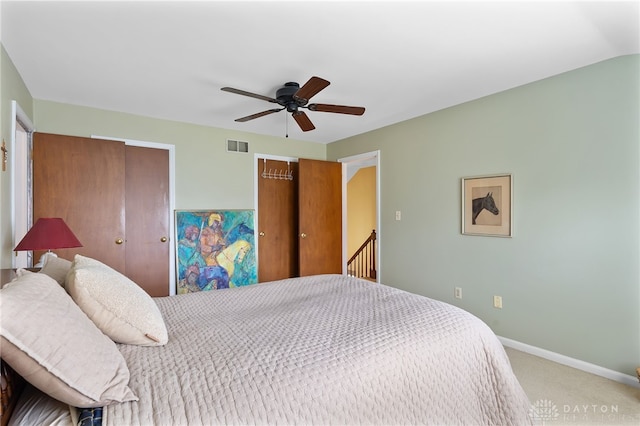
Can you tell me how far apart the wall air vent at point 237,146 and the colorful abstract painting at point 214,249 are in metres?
0.88

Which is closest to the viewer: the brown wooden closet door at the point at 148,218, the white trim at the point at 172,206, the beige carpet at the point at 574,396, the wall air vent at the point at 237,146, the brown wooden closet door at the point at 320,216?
the beige carpet at the point at 574,396

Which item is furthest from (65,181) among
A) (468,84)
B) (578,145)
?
(578,145)

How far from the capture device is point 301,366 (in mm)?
1124

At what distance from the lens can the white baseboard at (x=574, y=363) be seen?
2229mm

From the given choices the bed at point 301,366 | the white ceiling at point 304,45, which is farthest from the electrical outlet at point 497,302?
the white ceiling at point 304,45

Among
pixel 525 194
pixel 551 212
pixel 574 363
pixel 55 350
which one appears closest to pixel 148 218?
pixel 55 350

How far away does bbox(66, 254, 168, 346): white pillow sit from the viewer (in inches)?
45.2

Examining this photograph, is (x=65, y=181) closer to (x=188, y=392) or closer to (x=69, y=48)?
(x=69, y=48)

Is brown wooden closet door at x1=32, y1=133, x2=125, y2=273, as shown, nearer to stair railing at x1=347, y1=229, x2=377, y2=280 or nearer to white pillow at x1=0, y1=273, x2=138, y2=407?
white pillow at x1=0, y1=273, x2=138, y2=407

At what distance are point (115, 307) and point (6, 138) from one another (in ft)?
6.40

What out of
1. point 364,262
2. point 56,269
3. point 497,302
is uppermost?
point 56,269

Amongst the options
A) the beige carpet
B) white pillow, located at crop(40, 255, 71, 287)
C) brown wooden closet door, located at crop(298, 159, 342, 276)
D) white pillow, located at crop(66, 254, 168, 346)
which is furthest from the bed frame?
brown wooden closet door, located at crop(298, 159, 342, 276)

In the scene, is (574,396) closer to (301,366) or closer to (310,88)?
(301,366)

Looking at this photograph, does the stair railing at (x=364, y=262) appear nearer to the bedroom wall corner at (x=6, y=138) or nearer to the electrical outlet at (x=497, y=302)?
the electrical outlet at (x=497, y=302)
